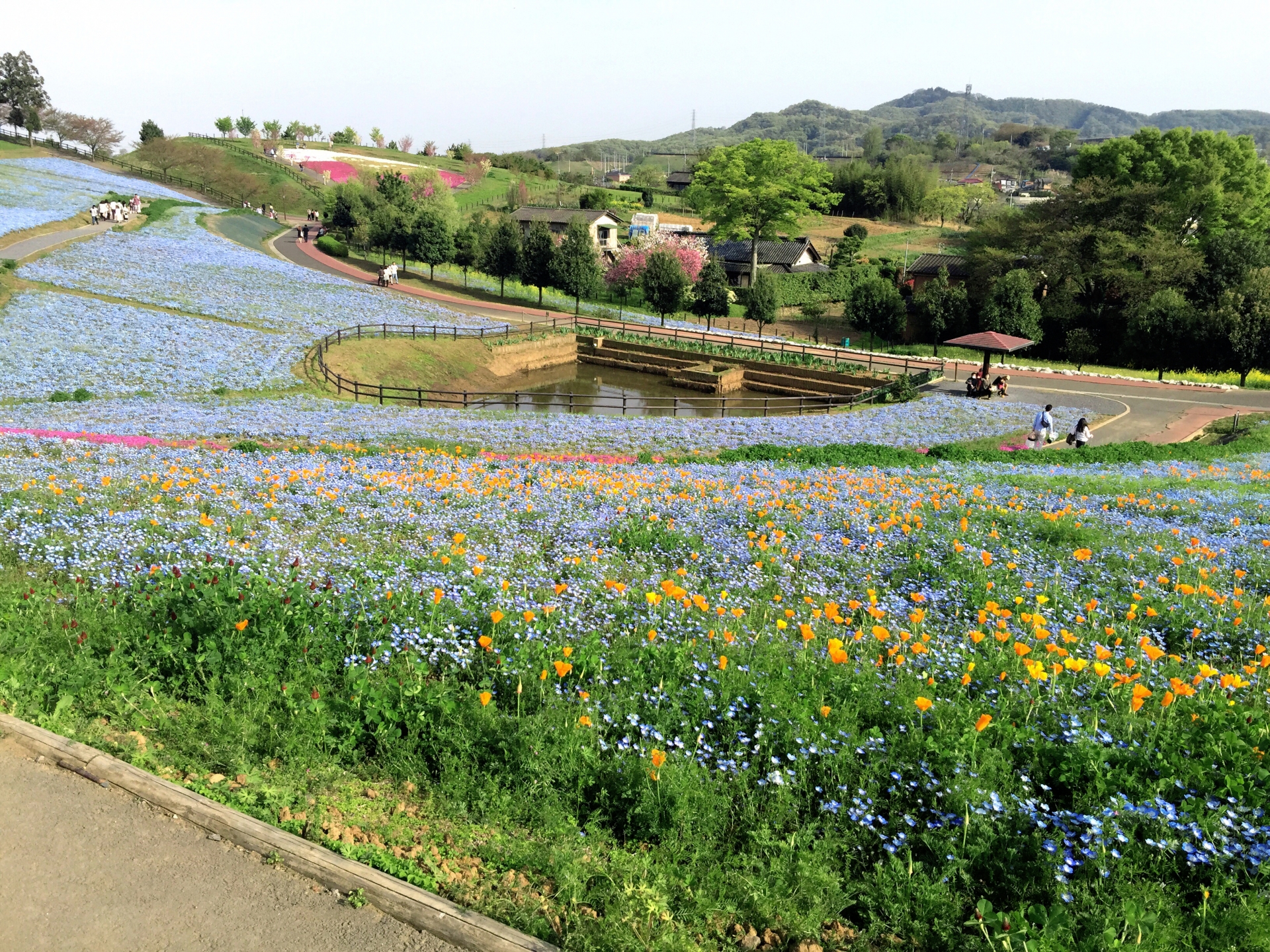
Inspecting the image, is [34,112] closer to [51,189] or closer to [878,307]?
[51,189]

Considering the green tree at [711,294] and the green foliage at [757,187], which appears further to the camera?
the green foliage at [757,187]

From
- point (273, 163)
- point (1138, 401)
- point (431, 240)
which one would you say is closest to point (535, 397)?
point (1138, 401)

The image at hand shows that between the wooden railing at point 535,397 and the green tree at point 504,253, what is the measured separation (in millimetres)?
12248

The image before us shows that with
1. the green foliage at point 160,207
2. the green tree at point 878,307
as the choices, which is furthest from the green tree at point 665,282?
the green foliage at point 160,207

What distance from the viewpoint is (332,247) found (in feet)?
224

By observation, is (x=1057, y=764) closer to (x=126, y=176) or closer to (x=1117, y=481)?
(x=1117, y=481)

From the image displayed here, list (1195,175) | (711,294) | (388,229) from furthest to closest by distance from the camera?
1. (388,229)
2. (1195,175)
3. (711,294)

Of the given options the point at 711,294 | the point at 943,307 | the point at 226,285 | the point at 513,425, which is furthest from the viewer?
the point at 711,294

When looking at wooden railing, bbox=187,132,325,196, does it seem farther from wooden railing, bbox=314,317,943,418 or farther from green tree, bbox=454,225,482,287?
wooden railing, bbox=314,317,943,418

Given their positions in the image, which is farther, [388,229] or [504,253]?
[388,229]

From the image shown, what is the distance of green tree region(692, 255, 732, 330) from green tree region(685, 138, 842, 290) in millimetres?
20542

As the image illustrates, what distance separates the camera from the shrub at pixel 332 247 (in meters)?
67.8

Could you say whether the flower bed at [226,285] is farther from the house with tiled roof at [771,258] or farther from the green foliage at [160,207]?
the house with tiled roof at [771,258]

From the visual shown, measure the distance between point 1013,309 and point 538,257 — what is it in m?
29.2
